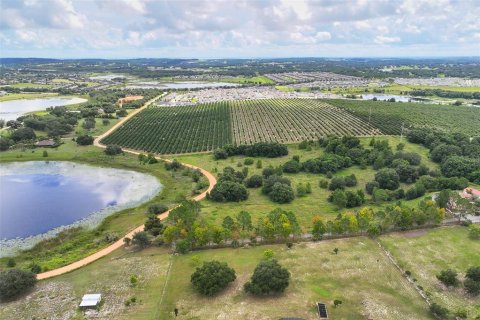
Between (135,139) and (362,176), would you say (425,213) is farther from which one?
(135,139)

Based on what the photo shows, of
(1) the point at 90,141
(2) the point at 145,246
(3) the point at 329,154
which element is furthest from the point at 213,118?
(2) the point at 145,246

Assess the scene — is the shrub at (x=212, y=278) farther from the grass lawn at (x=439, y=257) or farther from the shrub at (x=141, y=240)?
the grass lawn at (x=439, y=257)

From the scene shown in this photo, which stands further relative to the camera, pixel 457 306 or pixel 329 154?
pixel 329 154

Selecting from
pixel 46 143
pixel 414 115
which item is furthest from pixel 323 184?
pixel 414 115

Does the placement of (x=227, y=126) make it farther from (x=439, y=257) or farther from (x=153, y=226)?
(x=439, y=257)

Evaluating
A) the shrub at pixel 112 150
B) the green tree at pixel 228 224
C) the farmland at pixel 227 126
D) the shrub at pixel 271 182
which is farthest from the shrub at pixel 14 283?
the farmland at pixel 227 126

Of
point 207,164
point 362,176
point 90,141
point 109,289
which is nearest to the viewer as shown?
point 109,289
